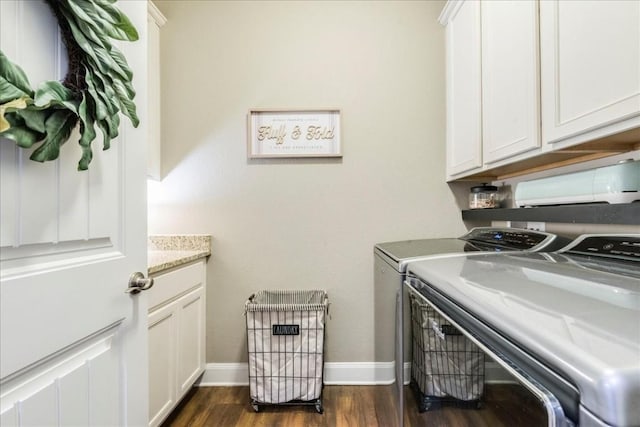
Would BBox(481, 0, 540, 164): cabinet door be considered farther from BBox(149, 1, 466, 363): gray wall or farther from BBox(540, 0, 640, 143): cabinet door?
BBox(149, 1, 466, 363): gray wall

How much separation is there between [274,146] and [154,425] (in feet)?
5.14

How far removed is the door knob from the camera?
32.9 inches

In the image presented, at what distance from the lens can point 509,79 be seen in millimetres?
1301

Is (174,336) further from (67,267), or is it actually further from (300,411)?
(67,267)

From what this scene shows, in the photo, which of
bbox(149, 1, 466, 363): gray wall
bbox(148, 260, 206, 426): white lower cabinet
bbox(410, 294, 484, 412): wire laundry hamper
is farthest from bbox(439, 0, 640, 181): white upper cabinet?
bbox(148, 260, 206, 426): white lower cabinet

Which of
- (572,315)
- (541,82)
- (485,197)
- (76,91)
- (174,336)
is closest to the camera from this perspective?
(572,315)

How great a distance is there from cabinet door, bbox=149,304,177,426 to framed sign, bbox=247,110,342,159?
1062 mm

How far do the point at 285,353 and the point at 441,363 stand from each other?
1.00m

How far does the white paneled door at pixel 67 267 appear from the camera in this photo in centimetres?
54

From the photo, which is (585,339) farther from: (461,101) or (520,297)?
(461,101)

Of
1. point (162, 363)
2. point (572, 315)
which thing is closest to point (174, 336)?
point (162, 363)

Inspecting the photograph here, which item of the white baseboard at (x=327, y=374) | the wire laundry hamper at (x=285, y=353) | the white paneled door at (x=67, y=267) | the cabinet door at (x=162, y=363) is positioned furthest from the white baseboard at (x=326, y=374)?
the white paneled door at (x=67, y=267)

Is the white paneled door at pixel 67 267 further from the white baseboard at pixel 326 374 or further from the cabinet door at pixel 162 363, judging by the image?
the white baseboard at pixel 326 374

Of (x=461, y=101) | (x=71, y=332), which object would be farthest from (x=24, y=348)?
(x=461, y=101)
